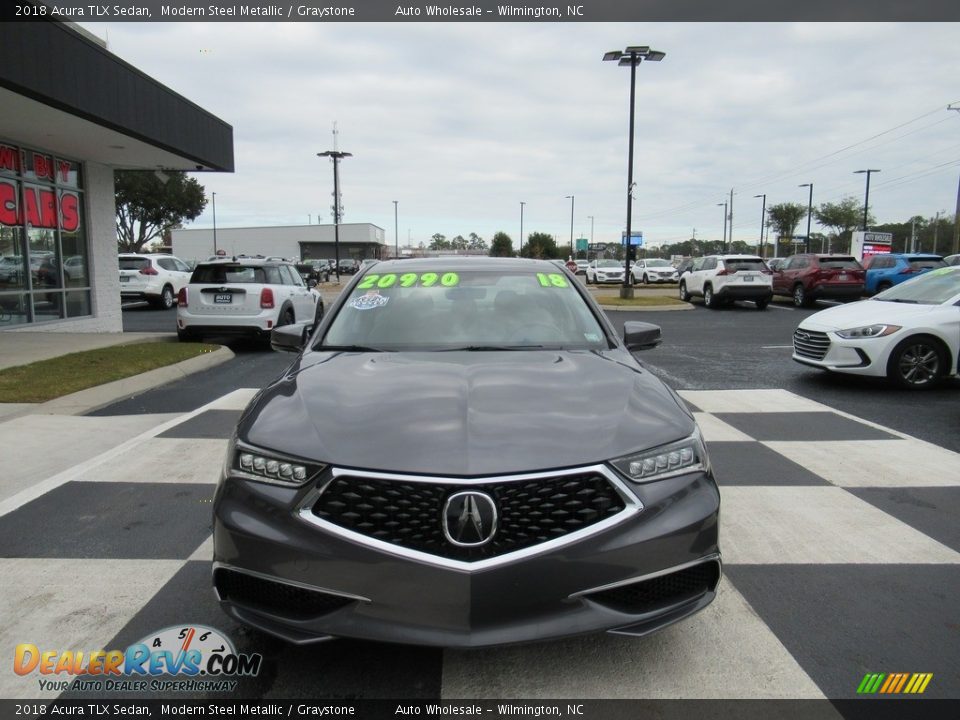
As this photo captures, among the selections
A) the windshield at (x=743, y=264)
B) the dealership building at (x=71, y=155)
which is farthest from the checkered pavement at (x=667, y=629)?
the windshield at (x=743, y=264)

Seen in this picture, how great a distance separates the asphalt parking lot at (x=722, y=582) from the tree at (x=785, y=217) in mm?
102377

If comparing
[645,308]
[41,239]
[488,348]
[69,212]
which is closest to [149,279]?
[69,212]

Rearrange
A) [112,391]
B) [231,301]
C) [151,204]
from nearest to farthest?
[112,391], [231,301], [151,204]

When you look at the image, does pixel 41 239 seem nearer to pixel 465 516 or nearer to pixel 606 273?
pixel 465 516

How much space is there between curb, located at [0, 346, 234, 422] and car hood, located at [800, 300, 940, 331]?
8188mm

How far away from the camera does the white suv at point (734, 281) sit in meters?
21.7

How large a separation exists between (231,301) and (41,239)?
15.8 feet

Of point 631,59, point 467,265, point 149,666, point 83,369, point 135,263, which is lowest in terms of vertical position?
point 149,666

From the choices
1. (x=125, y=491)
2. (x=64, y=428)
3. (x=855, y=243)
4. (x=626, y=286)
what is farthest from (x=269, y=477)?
(x=855, y=243)

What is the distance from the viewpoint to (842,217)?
316ft

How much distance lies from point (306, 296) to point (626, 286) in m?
14.0

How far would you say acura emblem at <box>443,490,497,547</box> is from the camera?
222 centimetres

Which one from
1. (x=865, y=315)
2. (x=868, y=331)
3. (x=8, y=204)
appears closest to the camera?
(x=868, y=331)

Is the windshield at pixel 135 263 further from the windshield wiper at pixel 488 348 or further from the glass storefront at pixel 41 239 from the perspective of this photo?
the windshield wiper at pixel 488 348
